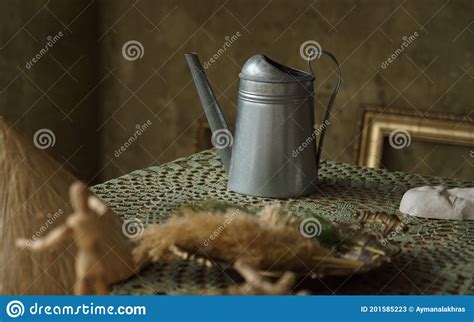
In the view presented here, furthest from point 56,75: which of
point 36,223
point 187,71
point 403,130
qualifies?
point 36,223

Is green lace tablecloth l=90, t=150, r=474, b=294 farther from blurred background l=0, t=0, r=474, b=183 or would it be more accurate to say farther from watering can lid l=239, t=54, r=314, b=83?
blurred background l=0, t=0, r=474, b=183

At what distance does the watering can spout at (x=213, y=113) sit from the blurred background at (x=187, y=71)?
123cm

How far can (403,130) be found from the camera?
281 cm

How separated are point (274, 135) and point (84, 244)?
22.8 inches

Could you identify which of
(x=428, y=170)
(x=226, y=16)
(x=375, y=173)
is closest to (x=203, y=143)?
(x=226, y=16)

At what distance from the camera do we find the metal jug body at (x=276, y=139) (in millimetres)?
1570

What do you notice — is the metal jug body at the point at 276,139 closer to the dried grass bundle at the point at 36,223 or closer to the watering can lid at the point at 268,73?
the watering can lid at the point at 268,73

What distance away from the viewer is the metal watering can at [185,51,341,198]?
1.57 meters

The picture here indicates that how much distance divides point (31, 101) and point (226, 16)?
73cm

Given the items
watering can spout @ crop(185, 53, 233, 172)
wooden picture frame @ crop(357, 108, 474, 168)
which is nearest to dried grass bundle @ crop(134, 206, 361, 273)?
watering can spout @ crop(185, 53, 233, 172)

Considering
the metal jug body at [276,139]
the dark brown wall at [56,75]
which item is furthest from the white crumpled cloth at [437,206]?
the dark brown wall at [56,75]

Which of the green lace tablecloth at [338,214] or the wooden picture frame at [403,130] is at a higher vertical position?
the wooden picture frame at [403,130]

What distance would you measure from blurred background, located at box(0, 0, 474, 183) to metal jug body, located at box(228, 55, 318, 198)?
1.26 meters

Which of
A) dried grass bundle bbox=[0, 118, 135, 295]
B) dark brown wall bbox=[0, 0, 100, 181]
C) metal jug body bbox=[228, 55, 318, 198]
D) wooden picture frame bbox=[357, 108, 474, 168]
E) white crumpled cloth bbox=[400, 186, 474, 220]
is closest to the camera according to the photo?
dried grass bundle bbox=[0, 118, 135, 295]
